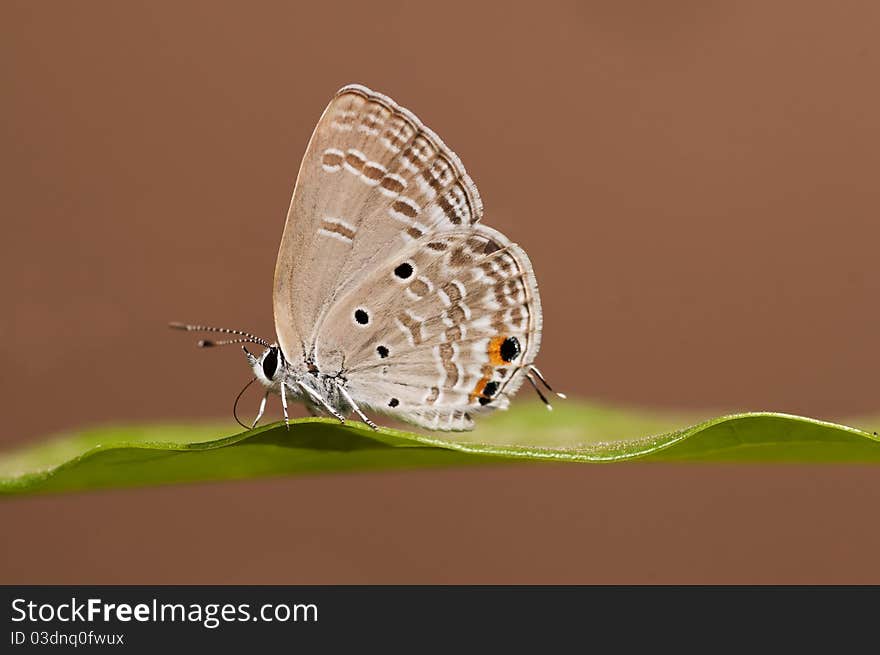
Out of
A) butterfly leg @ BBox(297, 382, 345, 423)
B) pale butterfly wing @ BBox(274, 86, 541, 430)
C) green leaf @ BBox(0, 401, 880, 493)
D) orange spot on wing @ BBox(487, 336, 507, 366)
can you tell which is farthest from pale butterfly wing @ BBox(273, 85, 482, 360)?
green leaf @ BBox(0, 401, 880, 493)

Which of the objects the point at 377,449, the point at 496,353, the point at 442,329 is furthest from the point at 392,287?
the point at 377,449

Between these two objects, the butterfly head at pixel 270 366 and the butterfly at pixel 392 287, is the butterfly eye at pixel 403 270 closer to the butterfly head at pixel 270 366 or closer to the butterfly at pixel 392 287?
the butterfly at pixel 392 287

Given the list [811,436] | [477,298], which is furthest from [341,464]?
[811,436]

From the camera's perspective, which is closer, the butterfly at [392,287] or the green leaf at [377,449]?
the green leaf at [377,449]

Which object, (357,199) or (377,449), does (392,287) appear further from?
(377,449)

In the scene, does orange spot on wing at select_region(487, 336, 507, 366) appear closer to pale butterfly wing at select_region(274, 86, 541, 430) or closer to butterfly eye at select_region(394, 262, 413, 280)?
pale butterfly wing at select_region(274, 86, 541, 430)

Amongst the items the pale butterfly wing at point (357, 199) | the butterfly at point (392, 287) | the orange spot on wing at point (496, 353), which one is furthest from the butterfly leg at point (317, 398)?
the orange spot on wing at point (496, 353)
